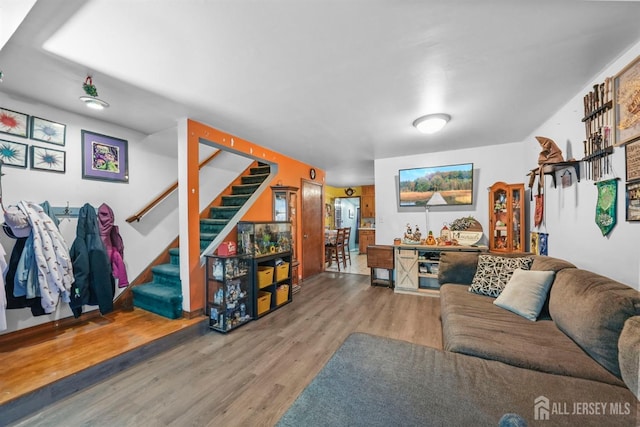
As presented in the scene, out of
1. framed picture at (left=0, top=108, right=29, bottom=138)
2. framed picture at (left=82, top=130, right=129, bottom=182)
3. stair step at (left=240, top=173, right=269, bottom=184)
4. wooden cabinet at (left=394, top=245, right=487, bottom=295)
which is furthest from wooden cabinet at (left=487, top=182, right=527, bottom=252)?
framed picture at (left=0, top=108, right=29, bottom=138)

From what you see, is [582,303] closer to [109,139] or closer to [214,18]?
[214,18]

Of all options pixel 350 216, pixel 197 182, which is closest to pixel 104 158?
pixel 197 182

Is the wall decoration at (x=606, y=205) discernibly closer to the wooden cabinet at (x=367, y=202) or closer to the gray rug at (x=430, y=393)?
the gray rug at (x=430, y=393)

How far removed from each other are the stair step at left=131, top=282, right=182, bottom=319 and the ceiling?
2.02 m

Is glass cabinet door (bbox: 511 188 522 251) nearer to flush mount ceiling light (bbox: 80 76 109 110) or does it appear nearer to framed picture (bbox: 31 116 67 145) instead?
flush mount ceiling light (bbox: 80 76 109 110)

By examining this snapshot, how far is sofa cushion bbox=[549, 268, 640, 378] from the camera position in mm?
1256

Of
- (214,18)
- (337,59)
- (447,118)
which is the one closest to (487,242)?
(447,118)

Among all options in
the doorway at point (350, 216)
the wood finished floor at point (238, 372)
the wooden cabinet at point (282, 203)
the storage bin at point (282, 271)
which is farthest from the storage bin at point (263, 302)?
the doorway at point (350, 216)

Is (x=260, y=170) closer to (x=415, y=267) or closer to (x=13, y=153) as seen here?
(x=13, y=153)

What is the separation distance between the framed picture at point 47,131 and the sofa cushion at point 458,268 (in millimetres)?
4515

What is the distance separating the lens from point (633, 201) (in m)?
1.55

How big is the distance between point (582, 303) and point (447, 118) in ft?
6.94

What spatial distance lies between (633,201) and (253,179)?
4.55 metres

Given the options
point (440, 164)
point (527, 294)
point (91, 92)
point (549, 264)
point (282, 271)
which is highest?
point (91, 92)
